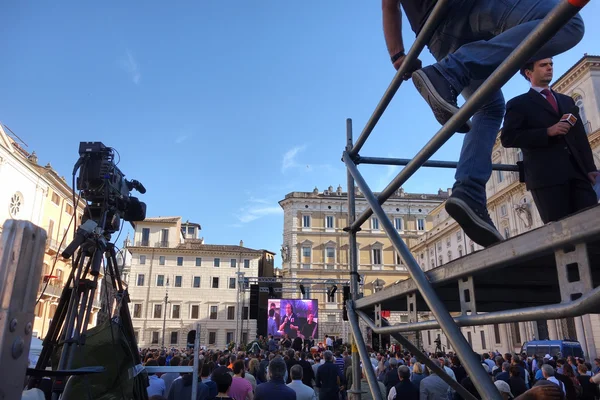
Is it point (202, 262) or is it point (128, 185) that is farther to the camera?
point (202, 262)

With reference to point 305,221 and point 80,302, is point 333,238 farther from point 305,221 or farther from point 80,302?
point 80,302

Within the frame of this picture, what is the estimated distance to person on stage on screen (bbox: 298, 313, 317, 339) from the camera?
3369cm

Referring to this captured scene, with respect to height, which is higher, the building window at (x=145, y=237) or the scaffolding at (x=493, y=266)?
the building window at (x=145, y=237)

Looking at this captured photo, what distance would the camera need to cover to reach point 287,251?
49031 mm

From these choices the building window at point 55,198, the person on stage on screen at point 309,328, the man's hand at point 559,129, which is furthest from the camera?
the building window at point 55,198

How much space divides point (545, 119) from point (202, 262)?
51018 millimetres

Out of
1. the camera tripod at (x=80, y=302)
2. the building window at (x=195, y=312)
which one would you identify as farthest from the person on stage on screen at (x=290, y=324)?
the camera tripod at (x=80, y=302)

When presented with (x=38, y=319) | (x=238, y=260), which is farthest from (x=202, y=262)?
(x=38, y=319)

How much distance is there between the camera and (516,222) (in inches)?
1196

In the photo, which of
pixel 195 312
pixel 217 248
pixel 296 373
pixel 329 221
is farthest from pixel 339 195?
pixel 296 373

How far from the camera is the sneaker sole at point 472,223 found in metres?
1.80

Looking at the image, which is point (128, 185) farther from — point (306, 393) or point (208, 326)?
point (208, 326)

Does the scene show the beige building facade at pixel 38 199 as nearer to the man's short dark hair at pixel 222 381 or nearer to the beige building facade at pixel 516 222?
the man's short dark hair at pixel 222 381

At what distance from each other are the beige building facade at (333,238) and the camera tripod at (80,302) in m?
42.1
